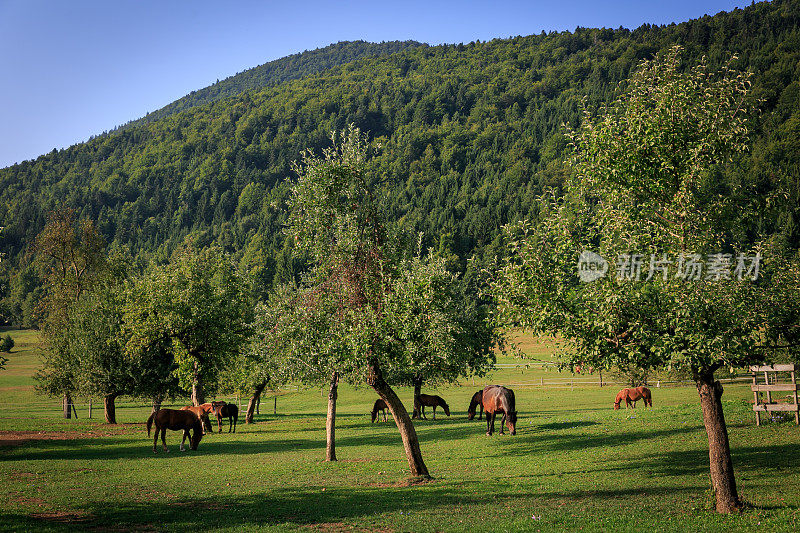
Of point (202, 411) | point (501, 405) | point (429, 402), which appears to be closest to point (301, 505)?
point (501, 405)

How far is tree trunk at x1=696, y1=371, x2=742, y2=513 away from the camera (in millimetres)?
15766

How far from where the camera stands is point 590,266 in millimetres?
17297

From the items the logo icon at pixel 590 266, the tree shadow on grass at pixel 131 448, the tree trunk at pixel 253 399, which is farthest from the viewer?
the tree trunk at pixel 253 399

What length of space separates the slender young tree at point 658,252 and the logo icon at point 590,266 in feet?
0.14

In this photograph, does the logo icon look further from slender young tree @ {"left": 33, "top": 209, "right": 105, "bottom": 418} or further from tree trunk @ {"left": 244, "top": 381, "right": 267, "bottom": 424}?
slender young tree @ {"left": 33, "top": 209, "right": 105, "bottom": 418}

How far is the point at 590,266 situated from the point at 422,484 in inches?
417

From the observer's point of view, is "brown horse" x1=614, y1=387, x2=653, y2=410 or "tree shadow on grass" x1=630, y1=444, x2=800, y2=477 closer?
"tree shadow on grass" x1=630, y1=444, x2=800, y2=477

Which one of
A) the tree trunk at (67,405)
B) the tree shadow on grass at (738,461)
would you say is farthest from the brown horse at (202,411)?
the tree shadow on grass at (738,461)

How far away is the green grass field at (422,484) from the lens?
53.8 feet

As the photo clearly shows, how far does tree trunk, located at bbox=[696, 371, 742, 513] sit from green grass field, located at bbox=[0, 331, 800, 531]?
0.46 m

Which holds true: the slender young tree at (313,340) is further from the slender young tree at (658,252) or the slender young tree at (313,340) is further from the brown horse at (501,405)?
the brown horse at (501,405)

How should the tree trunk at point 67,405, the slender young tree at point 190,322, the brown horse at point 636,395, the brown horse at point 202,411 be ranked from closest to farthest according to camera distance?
the brown horse at point 202,411, the slender young tree at point 190,322, the brown horse at point 636,395, the tree trunk at point 67,405

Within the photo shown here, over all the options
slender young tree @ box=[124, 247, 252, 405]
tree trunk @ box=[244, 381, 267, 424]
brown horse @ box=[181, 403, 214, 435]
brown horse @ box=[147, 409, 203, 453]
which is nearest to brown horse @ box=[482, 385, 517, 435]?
brown horse @ box=[147, 409, 203, 453]

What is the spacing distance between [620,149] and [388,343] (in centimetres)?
1050
